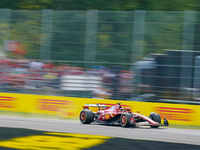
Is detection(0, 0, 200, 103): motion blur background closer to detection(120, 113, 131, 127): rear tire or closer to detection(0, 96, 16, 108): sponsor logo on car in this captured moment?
detection(0, 96, 16, 108): sponsor logo on car

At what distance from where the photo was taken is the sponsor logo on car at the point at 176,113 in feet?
36.2

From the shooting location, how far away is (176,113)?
36.7 ft

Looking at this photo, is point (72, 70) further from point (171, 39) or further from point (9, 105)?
point (171, 39)

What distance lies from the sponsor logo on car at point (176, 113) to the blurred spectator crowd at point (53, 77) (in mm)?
1222

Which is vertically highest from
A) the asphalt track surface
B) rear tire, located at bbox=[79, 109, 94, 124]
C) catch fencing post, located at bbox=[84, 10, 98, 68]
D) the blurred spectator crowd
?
catch fencing post, located at bbox=[84, 10, 98, 68]

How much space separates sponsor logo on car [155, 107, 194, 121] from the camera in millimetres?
11039

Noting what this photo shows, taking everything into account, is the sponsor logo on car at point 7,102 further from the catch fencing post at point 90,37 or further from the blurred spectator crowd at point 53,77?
the catch fencing post at point 90,37

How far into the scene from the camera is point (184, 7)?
18.7 m

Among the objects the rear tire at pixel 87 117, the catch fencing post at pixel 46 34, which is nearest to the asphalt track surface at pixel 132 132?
the rear tire at pixel 87 117

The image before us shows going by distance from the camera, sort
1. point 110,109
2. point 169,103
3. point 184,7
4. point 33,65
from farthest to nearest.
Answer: point 184,7, point 33,65, point 169,103, point 110,109

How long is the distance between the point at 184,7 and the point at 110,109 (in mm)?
10067

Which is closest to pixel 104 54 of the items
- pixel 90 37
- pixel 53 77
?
pixel 90 37

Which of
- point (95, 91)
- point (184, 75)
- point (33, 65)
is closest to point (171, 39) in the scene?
point (184, 75)

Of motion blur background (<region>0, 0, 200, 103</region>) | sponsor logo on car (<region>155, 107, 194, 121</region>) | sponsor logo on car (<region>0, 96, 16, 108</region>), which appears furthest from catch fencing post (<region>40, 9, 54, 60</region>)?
sponsor logo on car (<region>155, 107, 194, 121</region>)
